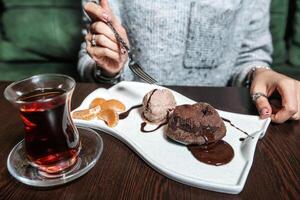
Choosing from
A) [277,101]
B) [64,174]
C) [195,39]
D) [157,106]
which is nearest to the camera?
[64,174]

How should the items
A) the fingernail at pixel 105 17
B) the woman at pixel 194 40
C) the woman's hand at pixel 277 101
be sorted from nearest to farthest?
1. the woman's hand at pixel 277 101
2. the fingernail at pixel 105 17
3. the woman at pixel 194 40

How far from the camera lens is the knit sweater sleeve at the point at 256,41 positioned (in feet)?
3.94

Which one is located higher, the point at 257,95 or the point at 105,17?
the point at 105,17

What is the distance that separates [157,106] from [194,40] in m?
0.53

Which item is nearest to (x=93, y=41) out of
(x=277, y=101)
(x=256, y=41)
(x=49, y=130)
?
(x=49, y=130)

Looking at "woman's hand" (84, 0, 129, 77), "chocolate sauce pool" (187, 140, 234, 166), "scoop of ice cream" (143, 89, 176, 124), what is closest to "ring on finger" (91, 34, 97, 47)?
"woman's hand" (84, 0, 129, 77)

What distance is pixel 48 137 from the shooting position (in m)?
0.56

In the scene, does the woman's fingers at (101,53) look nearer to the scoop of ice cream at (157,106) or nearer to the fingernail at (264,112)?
the scoop of ice cream at (157,106)

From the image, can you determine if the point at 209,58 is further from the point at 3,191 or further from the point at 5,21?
the point at 5,21

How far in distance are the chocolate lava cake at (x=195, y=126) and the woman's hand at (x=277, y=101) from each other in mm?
148

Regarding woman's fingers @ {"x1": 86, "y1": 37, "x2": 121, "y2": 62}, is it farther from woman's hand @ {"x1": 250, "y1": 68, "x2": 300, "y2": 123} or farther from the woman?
woman's hand @ {"x1": 250, "y1": 68, "x2": 300, "y2": 123}

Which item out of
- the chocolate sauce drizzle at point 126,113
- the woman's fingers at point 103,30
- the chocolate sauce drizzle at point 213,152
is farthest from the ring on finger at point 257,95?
the woman's fingers at point 103,30

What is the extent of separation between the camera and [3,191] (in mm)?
532

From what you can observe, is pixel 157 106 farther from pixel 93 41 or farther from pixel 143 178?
pixel 93 41
